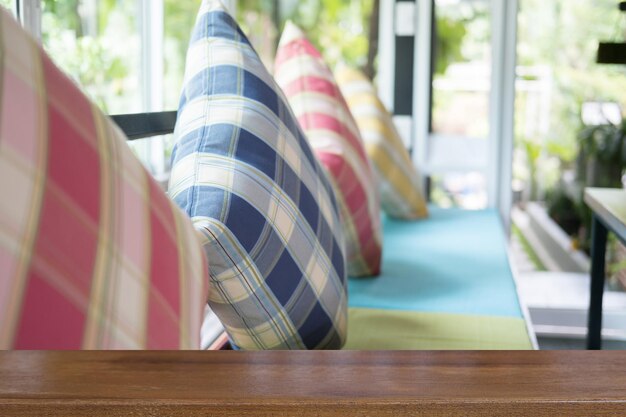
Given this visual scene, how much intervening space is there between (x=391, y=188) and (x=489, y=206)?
1.06 meters

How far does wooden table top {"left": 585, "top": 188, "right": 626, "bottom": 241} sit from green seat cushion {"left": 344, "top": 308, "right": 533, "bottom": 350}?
34 centimetres

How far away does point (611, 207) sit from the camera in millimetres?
1886

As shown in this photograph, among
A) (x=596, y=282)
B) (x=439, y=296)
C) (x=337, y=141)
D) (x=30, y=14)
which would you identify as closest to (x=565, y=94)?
(x=596, y=282)

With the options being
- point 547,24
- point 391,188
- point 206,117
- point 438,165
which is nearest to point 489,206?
point 438,165

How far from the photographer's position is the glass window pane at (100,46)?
1.58 meters

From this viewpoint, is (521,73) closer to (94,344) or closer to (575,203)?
(575,203)

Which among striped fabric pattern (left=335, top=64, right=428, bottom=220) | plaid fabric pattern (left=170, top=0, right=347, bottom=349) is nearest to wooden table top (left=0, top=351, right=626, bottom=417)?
plaid fabric pattern (left=170, top=0, right=347, bottom=349)

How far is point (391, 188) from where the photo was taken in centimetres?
275

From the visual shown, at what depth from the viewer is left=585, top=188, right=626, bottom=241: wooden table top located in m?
1.73

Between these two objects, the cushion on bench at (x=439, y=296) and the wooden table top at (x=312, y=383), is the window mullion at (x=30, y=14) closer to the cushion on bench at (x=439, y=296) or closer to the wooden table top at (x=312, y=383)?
the cushion on bench at (x=439, y=296)

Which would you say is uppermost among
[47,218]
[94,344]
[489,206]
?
[47,218]

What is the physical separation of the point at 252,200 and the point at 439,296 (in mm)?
844

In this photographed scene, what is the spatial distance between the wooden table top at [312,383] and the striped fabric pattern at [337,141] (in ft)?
4.53

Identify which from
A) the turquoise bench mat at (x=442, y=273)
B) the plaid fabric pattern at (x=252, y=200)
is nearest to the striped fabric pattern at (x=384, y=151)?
the turquoise bench mat at (x=442, y=273)
